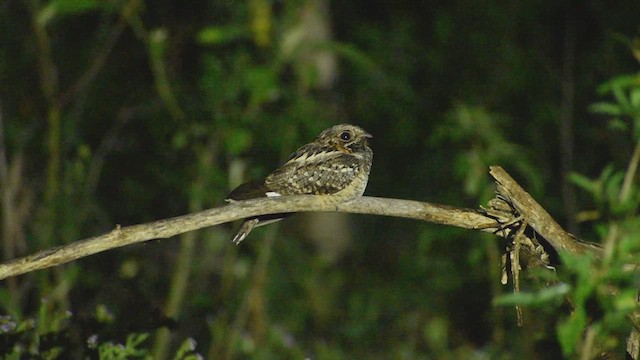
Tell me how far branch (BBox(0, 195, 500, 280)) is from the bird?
6.6 inches

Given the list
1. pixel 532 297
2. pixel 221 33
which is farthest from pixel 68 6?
pixel 532 297

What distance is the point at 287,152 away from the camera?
4.87m

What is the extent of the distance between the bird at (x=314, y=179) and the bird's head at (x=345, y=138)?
0.04m

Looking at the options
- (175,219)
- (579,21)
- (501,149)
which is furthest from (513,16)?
(175,219)

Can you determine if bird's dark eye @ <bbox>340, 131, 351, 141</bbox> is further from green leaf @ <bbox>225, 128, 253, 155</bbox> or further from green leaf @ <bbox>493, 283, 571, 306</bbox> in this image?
green leaf @ <bbox>493, 283, 571, 306</bbox>

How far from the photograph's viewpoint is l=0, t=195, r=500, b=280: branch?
2650 millimetres

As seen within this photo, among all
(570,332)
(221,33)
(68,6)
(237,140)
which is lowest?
(570,332)

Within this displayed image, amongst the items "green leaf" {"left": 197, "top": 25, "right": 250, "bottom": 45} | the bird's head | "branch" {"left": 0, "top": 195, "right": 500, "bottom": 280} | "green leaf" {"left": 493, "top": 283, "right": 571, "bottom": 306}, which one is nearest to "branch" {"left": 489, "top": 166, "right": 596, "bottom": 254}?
"branch" {"left": 0, "top": 195, "right": 500, "bottom": 280}

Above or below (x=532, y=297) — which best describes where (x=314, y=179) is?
above

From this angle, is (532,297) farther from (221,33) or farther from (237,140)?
(221,33)

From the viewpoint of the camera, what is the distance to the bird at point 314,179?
350 centimetres

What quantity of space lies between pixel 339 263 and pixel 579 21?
2125mm

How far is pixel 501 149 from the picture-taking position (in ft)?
17.4

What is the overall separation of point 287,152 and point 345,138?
842mm
